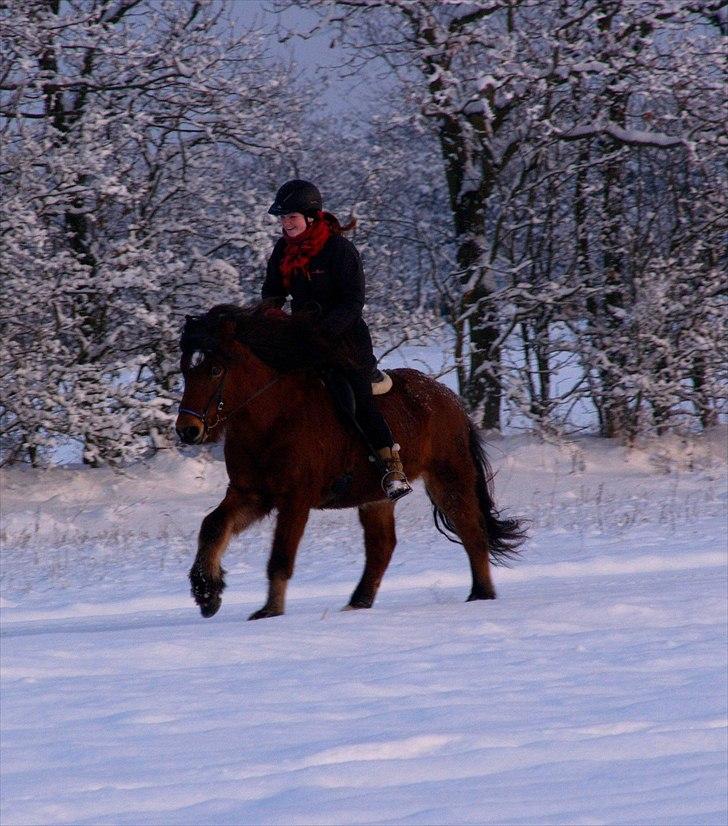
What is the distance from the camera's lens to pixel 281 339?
7.44 metres

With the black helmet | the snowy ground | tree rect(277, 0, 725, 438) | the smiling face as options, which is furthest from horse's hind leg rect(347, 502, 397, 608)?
tree rect(277, 0, 725, 438)

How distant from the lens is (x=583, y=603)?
7332 millimetres

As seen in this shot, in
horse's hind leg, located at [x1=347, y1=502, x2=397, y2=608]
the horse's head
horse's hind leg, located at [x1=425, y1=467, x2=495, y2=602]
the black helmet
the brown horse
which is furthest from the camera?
horse's hind leg, located at [x1=425, y1=467, x2=495, y2=602]

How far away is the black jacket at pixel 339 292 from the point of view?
762 centimetres

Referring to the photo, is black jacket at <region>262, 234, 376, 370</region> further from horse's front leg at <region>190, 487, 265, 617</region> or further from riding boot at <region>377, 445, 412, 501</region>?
horse's front leg at <region>190, 487, 265, 617</region>

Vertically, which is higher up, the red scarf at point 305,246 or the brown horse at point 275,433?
the red scarf at point 305,246

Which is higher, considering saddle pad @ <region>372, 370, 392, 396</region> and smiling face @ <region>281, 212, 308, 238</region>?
smiling face @ <region>281, 212, 308, 238</region>

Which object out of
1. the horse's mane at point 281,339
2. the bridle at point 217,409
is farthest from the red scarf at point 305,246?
the bridle at point 217,409

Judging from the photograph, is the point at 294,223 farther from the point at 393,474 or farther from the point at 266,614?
the point at 266,614

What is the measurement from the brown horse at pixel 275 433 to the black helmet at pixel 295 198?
0.61 metres

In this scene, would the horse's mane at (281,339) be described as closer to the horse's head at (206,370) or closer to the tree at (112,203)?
the horse's head at (206,370)

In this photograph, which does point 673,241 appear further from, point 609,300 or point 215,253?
point 215,253

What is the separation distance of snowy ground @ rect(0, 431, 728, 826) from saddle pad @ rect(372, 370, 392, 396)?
4.38 ft

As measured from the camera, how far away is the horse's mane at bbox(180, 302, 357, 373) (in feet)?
23.9
